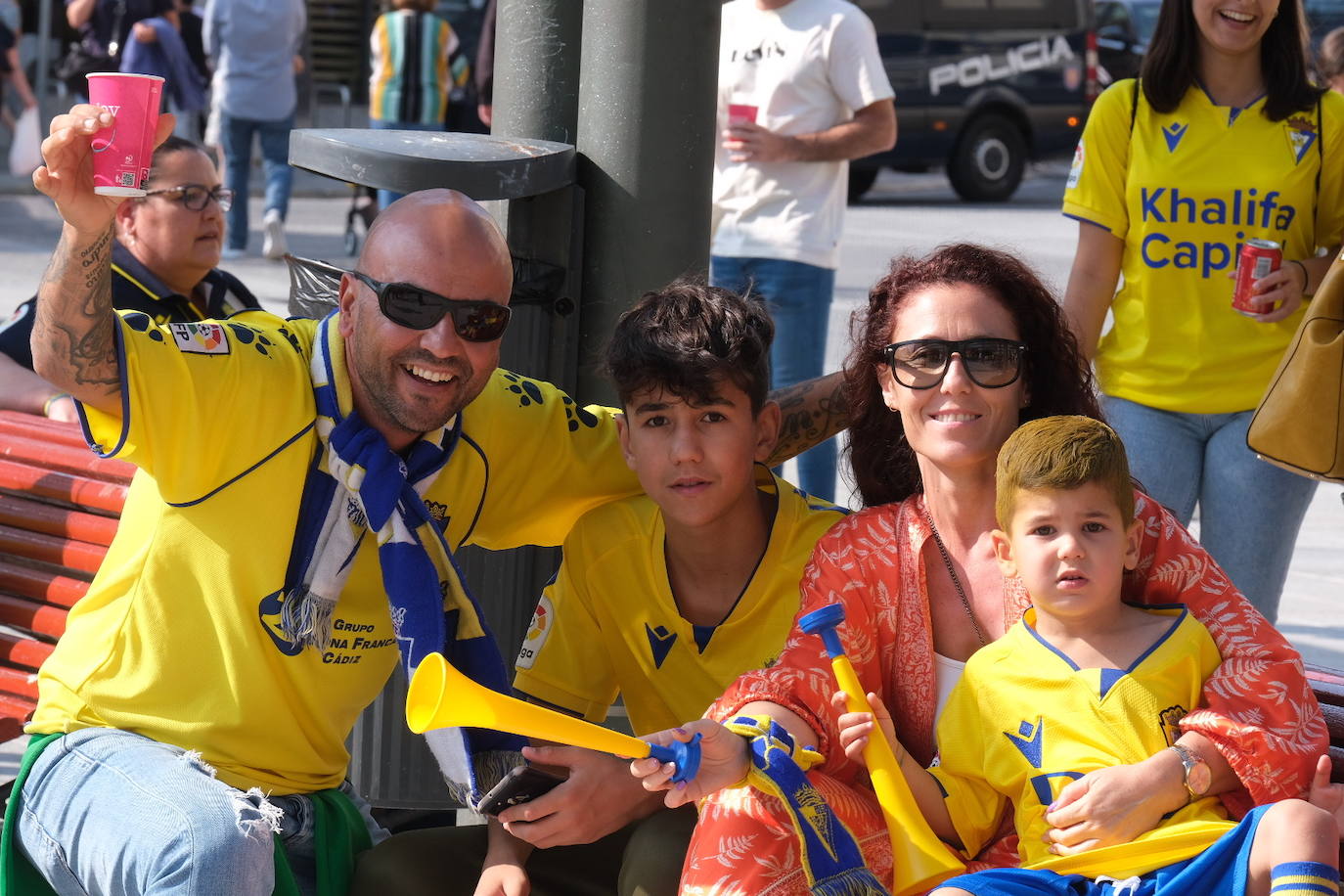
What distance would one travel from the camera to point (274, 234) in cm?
1220

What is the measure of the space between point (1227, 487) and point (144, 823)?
2523 millimetres

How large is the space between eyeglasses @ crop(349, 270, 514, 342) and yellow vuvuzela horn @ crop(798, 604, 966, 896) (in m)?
0.84

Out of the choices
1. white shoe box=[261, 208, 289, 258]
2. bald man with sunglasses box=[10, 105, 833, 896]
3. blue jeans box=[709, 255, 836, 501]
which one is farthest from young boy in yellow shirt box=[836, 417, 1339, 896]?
white shoe box=[261, 208, 289, 258]

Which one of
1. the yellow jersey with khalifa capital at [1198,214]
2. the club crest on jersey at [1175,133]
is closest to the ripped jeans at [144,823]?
the yellow jersey with khalifa capital at [1198,214]

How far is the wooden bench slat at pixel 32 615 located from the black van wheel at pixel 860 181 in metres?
13.7

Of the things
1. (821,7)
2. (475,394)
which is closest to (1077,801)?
(475,394)

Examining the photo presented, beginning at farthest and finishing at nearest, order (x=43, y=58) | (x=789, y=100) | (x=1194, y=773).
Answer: (x=43, y=58), (x=789, y=100), (x=1194, y=773)

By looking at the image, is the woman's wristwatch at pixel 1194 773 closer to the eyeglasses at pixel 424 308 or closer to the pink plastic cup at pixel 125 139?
the eyeglasses at pixel 424 308

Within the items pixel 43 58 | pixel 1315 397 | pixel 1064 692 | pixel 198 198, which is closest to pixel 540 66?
pixel 198 198

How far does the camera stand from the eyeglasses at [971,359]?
291 centimetres

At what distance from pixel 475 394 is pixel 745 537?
528 millimetres

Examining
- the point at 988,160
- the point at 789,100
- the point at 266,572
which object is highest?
the point at 789,100

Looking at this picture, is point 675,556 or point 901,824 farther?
point 675,556

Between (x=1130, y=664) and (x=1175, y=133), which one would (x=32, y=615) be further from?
(x=1175, y=133)
